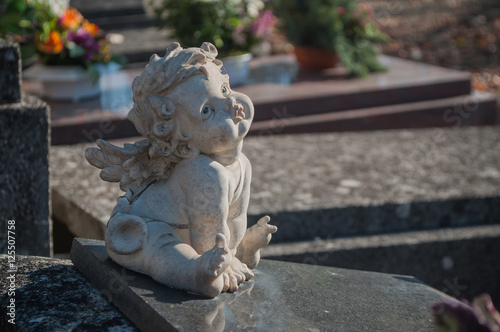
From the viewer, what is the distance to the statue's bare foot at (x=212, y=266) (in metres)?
1.93

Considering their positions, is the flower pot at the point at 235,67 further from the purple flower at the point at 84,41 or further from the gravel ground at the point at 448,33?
the gravel ground at the point at 448,33

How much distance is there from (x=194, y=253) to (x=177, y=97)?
44 centimetres

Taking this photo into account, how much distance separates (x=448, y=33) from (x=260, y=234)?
931 cm

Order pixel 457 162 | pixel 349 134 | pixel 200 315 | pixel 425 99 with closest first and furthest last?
pixel 200 315, pixel 457 162, pixel 349 134, pixel 425 99

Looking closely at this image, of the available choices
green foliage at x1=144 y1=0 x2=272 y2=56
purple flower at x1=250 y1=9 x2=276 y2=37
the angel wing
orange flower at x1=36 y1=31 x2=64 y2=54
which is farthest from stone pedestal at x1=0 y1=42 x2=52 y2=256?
purple flower at x1=250 y1=9 x2=276 y2=37

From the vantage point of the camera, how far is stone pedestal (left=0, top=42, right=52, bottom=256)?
300 centimetres

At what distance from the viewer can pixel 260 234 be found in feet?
7.32

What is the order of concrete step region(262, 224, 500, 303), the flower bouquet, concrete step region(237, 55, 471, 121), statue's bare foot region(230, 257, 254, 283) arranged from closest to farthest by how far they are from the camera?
statue's bare foot region(230, 257, 254, 283)
concrete step region(262, 224, 500, 303)
the flower bouquet
concrete step region(237, 55, 471, 121)

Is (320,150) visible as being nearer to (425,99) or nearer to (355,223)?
(355,223)

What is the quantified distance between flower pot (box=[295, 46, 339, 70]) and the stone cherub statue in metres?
4.39

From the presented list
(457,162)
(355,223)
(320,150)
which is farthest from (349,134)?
(355,223)

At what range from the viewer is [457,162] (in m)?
4.21

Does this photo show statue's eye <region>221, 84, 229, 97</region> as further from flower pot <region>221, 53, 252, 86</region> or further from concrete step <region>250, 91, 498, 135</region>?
flower pot <region>221, 53, 252, 86</region>

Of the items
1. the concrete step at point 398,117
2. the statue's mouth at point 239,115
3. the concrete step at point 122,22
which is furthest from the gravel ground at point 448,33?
the statue's mouth at point 239,115
